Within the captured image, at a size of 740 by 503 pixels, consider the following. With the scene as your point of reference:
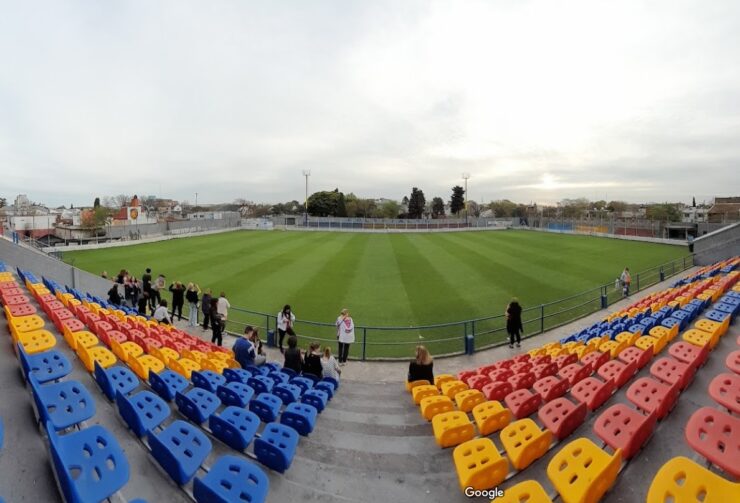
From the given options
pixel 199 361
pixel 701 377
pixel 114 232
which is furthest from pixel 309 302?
pixel 114 232

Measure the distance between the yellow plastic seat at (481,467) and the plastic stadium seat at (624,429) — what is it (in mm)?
1154

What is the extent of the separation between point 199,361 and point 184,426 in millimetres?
3816

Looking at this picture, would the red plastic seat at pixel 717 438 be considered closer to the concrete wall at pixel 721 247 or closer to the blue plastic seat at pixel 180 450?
the blue plastic seat at pixel 180 450

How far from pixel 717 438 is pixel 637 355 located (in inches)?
126

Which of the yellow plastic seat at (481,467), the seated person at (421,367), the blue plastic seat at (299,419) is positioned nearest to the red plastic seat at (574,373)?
the seated person at (421,367)

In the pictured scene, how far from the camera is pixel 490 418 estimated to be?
4.70 m

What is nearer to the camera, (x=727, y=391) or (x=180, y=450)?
(x=180, y=450)

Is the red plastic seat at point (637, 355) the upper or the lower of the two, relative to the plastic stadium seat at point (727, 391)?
lower

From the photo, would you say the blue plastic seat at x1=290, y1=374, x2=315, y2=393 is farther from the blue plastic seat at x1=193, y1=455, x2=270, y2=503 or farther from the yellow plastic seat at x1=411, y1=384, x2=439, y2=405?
the blue plastic seat at x1=193, y1=455, x2=270, y2=503

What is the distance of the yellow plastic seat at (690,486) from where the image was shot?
8.91ft

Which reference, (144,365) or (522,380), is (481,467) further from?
(144,365)

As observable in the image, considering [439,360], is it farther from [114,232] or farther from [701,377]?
[114,232]

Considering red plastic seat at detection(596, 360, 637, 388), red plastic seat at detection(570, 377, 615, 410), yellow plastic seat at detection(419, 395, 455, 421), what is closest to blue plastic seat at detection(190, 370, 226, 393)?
yellow plastic seat at detection(419, 395, 455, 421)

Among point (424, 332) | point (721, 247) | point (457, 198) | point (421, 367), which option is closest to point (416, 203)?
point (457, 198)
